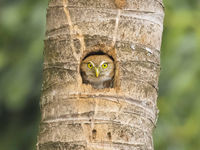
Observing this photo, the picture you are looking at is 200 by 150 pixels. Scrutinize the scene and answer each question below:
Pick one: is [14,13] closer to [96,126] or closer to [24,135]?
[24,135]

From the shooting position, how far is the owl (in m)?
6.63

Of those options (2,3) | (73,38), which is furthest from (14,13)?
(73,38)

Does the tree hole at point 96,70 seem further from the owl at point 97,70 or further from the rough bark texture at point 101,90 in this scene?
the rough bark texture at point 101,90

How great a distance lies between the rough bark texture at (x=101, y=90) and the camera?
5.41m

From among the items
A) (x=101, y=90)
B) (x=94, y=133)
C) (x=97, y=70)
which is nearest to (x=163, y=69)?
(x=97, y=70)

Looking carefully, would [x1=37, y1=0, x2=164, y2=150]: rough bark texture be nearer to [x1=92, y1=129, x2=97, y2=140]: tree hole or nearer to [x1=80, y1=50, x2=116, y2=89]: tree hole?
[x1=92, y1=129, x2=97, y2=140]: tree hole

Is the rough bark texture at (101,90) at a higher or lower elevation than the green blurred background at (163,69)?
lower

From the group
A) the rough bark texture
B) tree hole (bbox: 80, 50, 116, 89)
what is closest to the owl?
tree hole (bbox: 80, 50, 116, 89)

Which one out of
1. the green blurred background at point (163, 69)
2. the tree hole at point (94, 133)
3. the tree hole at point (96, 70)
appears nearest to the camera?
the tree hole at point (94, 133)

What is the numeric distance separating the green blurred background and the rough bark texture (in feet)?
9.65

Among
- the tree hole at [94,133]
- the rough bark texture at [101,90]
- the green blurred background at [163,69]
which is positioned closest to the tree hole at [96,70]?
the rough bark texture at [101,90]

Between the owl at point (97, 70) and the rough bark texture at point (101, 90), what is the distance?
33.8 inches

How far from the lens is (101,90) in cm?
549

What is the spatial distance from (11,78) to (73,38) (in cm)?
515
